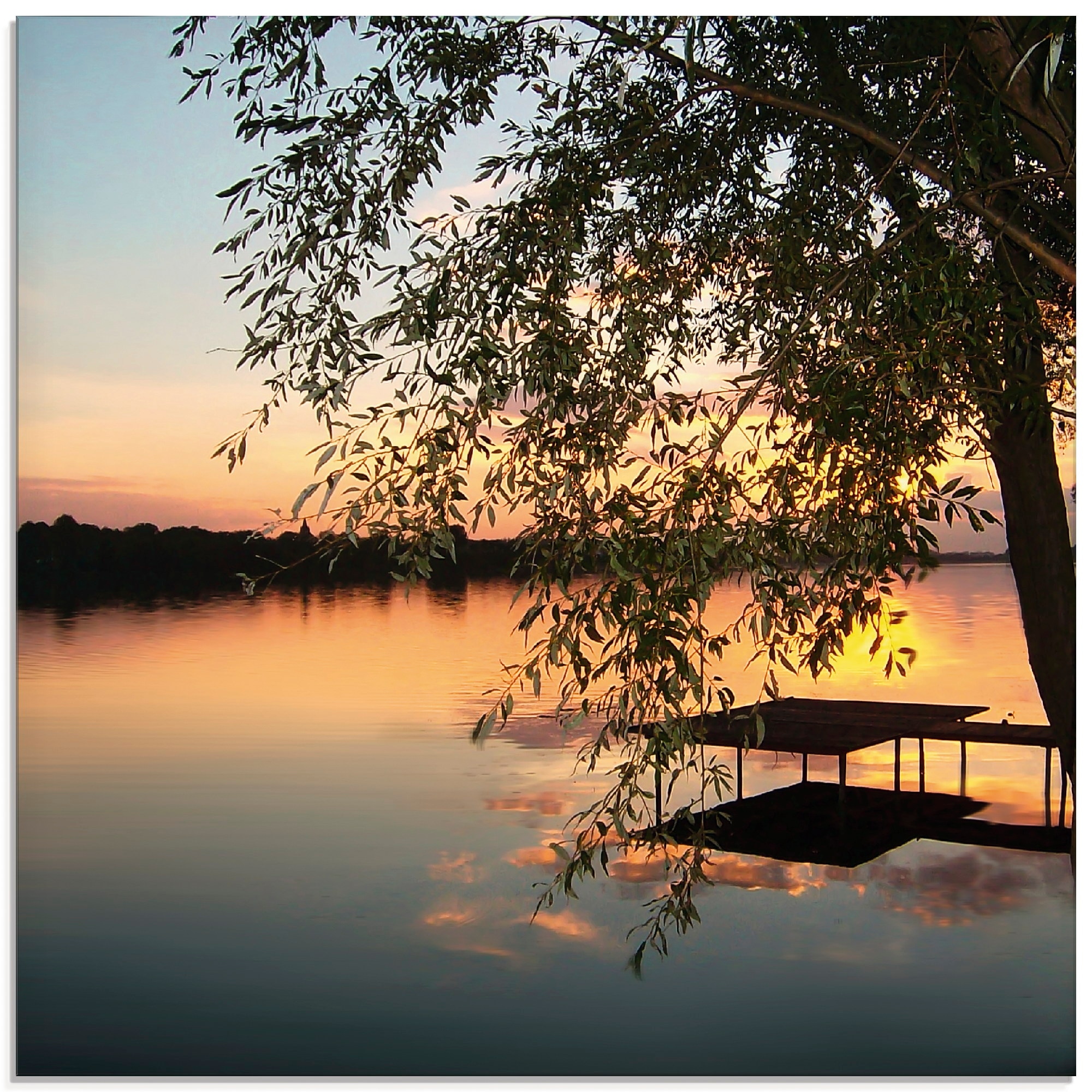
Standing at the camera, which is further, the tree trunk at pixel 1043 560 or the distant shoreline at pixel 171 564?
the tree trunk at pixel 1043 560

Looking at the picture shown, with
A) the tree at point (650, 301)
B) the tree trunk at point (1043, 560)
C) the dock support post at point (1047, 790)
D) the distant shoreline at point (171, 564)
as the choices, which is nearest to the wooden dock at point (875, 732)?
the dock support post at point (1047, 790)

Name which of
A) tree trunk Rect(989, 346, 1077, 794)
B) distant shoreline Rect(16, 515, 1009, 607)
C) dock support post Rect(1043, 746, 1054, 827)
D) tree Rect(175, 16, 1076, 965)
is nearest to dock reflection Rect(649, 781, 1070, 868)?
dock support post Rect(1043, 746, 1054, 827)

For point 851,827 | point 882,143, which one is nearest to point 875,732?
point 851,827

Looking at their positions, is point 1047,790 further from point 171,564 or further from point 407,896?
point 171,564

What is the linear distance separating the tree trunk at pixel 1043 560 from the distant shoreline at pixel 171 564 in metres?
0.29

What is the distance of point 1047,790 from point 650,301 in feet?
8.58

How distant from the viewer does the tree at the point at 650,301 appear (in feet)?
9.07

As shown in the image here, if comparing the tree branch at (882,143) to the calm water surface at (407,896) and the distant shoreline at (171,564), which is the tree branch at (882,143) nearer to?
the distant shoreline at (171,564)

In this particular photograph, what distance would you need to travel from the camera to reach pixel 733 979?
4094 mm

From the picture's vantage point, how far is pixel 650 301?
3549 millimetres

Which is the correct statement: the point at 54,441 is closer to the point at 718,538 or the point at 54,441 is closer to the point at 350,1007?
the point at 350,1007

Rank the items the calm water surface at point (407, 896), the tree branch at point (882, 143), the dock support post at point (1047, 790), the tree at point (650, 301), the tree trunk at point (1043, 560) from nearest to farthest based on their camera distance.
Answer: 1. the tree at point (650, 301)
2. the tree branch at point (882, 143)
3. the calm water surface at point (407, 896)
4. the tree trunk at point (1043, 560)
5. the dock support post at point (1047, 790)

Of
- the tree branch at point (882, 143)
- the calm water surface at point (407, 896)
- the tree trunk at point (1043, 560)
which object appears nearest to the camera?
the tree branch at point (882, 143)

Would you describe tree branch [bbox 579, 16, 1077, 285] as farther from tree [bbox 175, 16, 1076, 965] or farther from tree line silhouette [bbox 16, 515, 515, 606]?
tree line silhouette [bbox 16, 515, 515, 606]
